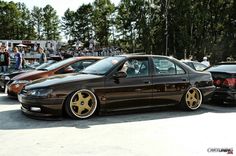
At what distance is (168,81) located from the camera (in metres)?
8.54

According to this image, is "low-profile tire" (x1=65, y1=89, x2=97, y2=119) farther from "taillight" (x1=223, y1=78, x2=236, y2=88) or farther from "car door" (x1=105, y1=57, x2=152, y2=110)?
"taillight" (x1=223, y1=78, x2=236, y2=88)

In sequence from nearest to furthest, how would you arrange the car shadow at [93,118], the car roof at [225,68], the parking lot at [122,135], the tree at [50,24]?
the parking lot at [122,135] → the car shadow at [93,118] → the car roof at [225,68] → the tree at [50,24]

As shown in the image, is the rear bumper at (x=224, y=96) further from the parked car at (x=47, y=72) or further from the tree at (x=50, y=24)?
the tree at (x=50, y=24)

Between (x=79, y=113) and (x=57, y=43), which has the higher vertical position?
(x=57, y=43)

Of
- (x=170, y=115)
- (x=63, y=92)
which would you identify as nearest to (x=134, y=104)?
(x=170, y=115)

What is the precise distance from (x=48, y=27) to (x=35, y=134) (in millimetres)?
87532

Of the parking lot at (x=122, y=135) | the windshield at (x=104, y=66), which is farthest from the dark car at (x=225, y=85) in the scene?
the windshield at (x=104, y=66)

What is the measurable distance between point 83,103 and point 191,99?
113 inches

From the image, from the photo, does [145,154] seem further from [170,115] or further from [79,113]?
[170,115]

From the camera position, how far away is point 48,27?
91.4 metres

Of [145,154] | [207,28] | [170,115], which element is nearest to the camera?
[145,154]

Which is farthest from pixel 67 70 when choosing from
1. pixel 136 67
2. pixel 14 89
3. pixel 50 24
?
pixel 50 24

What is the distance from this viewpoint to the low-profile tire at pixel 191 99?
29.0 ft

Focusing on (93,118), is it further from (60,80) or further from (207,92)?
(207,92)
